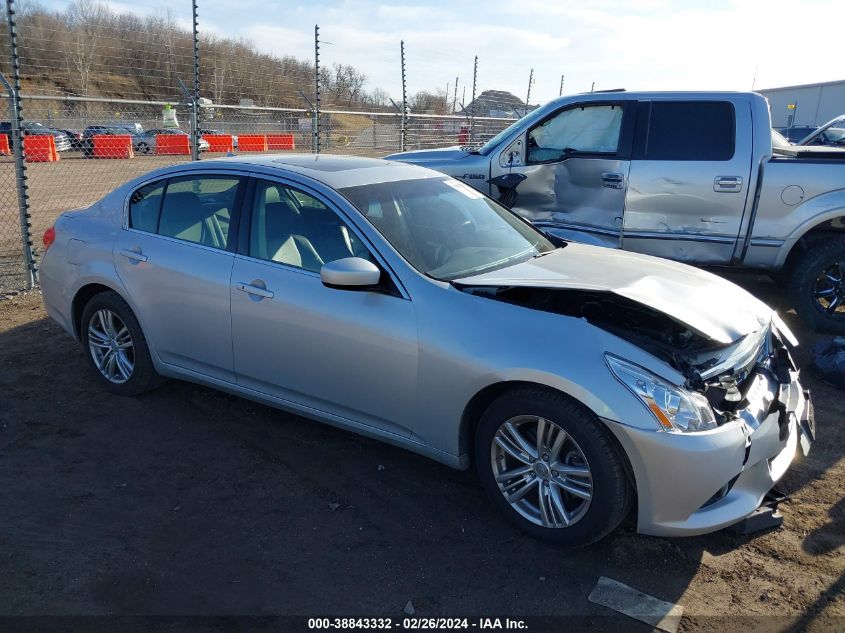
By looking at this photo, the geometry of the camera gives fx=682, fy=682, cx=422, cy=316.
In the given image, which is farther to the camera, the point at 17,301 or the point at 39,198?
the point at 39,198

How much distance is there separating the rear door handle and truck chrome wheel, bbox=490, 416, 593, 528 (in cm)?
272

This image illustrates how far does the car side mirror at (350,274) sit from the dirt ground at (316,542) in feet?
3.75

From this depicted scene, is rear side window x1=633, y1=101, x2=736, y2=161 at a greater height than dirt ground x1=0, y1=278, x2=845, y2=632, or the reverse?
rear side window x1=633, y1=101, x2=736, y2=161

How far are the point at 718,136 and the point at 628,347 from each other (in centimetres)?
431

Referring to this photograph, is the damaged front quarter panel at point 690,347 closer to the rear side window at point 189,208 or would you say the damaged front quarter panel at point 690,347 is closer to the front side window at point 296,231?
the front side window at point 296,231

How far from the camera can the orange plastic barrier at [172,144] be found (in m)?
25.4

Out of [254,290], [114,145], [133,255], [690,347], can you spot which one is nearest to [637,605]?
[690,347]

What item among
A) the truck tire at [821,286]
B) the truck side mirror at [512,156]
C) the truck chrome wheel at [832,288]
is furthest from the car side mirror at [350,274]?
the truck chrome wheel at [832,288]

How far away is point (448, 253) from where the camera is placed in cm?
393

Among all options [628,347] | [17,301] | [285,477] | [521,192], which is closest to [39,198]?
[17,301]

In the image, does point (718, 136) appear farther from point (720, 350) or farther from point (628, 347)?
point (628, 347)

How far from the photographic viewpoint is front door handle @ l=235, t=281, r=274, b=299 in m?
3.91

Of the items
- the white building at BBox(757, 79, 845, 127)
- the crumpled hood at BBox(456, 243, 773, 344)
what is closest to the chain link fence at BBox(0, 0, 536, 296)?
the crumpled hood at BBox(456, 243, 773, 344)

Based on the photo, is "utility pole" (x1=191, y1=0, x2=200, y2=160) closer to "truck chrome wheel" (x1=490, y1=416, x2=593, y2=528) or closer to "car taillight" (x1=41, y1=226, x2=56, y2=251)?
"car taillight" (x1=41, y1=226, x2=56, y2=251)
